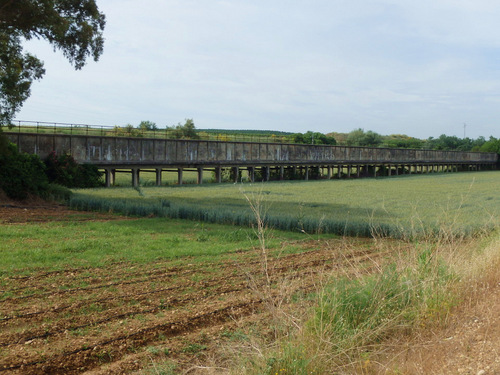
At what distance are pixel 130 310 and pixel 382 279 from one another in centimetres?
352

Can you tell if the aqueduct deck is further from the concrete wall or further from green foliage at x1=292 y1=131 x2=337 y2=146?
green foliage at x1=292 y1=131 x2=337 y2=146

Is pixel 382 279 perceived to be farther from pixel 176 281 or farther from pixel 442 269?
pixel 176 281

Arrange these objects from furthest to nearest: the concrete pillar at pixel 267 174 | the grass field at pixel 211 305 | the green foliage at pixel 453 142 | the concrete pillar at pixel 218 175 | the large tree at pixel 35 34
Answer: the green foliage at pixel 453 142 → the concrete pillar at pixel 267 174 → the concrete pillar at pixel 218 175 → the large tree at pixel 35 34 → the grass field at pixel 211 305

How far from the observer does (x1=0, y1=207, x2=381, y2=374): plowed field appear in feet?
18.6

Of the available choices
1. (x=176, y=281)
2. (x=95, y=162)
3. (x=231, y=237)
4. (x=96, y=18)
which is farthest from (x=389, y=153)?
(x=176, y=281)

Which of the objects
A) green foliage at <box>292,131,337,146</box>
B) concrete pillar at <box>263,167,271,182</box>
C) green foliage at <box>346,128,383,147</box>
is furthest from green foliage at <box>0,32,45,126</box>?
green foliage at <box>346,128,383,147</box>

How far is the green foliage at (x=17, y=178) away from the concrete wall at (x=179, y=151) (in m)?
8.32

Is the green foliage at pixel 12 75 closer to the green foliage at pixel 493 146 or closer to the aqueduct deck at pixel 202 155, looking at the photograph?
the aqueduct deck at pixel 202 155

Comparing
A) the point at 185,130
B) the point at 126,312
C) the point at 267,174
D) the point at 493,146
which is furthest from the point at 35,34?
the point at 493,146

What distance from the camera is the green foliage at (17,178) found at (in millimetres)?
21375

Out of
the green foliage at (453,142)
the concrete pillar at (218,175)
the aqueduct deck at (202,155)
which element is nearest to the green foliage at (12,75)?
the aqueduct deck at (202,155)

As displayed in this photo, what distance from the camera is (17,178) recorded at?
21.5 m

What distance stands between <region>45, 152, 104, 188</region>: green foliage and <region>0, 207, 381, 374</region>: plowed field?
74.8 feet

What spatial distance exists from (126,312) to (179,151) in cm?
3478
